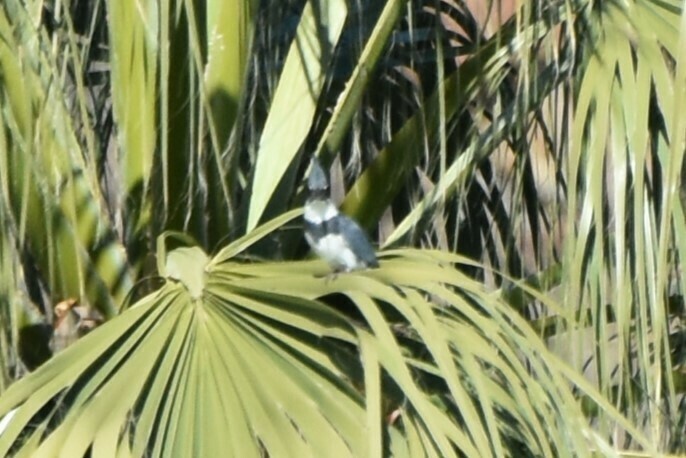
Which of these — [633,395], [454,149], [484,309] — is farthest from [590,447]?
[454,149]

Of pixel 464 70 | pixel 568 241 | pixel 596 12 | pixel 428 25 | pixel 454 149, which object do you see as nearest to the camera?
pixel 568 241

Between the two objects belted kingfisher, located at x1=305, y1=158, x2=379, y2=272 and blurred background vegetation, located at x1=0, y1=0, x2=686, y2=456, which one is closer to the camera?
blurred background vegetation, located at x1=0, y1=0, x2=686, y2=456

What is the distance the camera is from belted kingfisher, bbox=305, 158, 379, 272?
5.28 feet

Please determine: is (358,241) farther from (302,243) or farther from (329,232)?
(302,243)

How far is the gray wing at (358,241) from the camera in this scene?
5.18 feet

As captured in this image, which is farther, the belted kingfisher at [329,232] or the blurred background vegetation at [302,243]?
the belted kingfisher at [329,232]

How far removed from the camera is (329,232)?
1639 millimetres

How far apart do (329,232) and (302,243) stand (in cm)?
26

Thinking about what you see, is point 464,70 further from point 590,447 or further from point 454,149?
point 590,447

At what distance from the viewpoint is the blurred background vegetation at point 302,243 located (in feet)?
4.21

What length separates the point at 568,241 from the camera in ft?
5.28

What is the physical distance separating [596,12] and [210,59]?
47 cm

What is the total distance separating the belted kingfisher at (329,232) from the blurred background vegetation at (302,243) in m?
0.07

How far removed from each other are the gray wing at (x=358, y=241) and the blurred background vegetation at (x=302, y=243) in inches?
2.5
